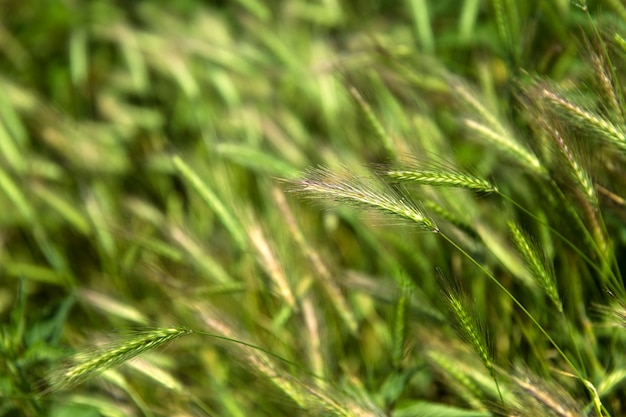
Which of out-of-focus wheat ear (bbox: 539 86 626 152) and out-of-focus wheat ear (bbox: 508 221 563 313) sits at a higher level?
out-of-focus wheat ear (bbox: 539 86 626 152)

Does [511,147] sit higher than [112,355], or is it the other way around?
[511,147]

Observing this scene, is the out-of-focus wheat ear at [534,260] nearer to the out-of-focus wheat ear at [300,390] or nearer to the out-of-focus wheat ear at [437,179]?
the out-of-focus wheat ear at [437,179]

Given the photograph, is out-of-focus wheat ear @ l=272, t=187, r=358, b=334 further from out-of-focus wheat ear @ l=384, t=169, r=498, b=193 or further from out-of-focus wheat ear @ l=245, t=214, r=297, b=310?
out-of-focus wheat ear @ l=384, t=169, r=498, b=193

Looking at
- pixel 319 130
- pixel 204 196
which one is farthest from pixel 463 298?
pixel 319 130

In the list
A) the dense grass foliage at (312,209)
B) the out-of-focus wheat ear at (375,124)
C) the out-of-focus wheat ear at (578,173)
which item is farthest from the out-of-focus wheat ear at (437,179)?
the out-of-focus wheat ear at (375,124)

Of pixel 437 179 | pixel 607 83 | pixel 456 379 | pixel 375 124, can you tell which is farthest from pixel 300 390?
pixel 607 83

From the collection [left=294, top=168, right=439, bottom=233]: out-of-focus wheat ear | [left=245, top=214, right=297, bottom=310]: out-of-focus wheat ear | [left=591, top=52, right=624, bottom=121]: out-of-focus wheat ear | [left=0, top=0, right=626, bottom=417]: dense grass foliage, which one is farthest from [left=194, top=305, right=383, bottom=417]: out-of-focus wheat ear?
[left=591, top=52, right=624, bottom=121]: out-of-focus wheat ear

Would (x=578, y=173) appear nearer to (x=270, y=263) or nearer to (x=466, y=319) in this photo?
(x=466, y=319)
